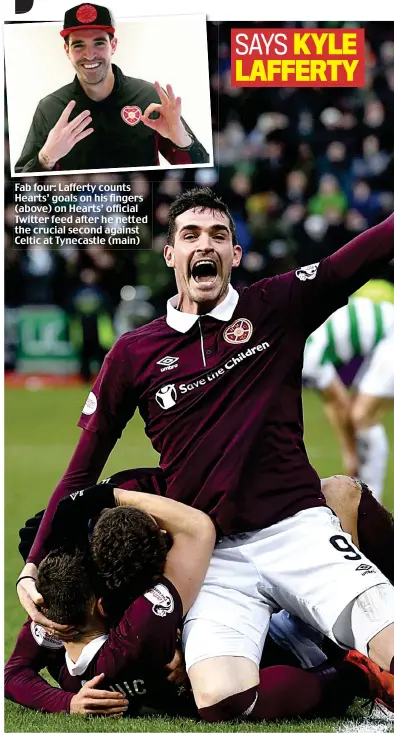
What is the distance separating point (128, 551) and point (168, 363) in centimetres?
63

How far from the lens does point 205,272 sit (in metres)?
3.46

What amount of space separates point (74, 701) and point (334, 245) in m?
2.10

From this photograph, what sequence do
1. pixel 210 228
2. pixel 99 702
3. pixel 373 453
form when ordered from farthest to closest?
pixel 373 453
pixel 210 228
pixel 99 702

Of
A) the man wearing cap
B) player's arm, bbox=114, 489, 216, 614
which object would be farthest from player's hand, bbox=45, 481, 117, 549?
the man wearing cap

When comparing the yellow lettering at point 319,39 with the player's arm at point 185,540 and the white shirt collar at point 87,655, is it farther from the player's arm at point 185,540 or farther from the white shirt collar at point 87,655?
the white shirt collar at point 87,655

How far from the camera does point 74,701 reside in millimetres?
3264

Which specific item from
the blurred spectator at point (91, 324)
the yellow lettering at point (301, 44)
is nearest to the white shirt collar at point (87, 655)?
the yellow lettering at point (301, 44)

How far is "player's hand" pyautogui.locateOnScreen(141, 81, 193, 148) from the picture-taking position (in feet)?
11.7

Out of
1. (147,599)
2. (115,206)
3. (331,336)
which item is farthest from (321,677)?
(331,336)

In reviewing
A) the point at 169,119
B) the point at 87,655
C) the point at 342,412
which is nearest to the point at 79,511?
the point at 87,655

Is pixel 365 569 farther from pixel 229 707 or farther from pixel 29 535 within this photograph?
pixel 29 535

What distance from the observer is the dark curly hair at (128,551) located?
3.22m

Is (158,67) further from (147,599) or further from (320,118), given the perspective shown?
(147,599)

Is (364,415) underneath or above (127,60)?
underneath
